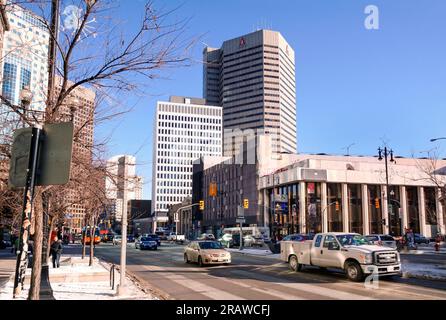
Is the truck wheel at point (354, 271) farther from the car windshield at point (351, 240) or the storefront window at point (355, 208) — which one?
the storefront window at point (355, 208)

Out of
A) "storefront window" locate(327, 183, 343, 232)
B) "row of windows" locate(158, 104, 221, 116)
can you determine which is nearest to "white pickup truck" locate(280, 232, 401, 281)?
"storefront window" locate(327, 183, 343, 232)

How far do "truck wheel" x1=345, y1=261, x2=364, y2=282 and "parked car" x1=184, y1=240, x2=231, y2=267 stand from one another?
8540 mm

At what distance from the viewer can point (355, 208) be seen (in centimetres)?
8169

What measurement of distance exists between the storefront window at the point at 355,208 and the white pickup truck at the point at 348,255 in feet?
212

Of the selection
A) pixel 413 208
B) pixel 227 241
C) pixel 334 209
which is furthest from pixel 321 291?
pixel 413 208

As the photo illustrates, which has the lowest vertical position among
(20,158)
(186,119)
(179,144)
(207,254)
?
(207,254)

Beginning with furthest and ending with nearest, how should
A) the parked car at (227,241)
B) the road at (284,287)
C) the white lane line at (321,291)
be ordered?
the parked car at (227,241) < the road at (284,287) < the white lane line at (321,291)

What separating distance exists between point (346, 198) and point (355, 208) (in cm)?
313

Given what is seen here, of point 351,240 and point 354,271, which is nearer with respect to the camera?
point 354,271

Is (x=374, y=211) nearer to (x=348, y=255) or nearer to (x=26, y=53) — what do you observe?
(x=348, y=255)

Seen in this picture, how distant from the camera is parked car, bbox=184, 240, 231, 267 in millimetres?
23000

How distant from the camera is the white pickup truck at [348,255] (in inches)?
608

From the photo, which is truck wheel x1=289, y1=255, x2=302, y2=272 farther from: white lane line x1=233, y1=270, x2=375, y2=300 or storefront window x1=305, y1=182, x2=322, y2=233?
storefront window x1=305, y1=182, x2=322, y2=233

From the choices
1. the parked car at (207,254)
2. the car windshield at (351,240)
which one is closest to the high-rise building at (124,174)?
the car windshield at (351,240)
